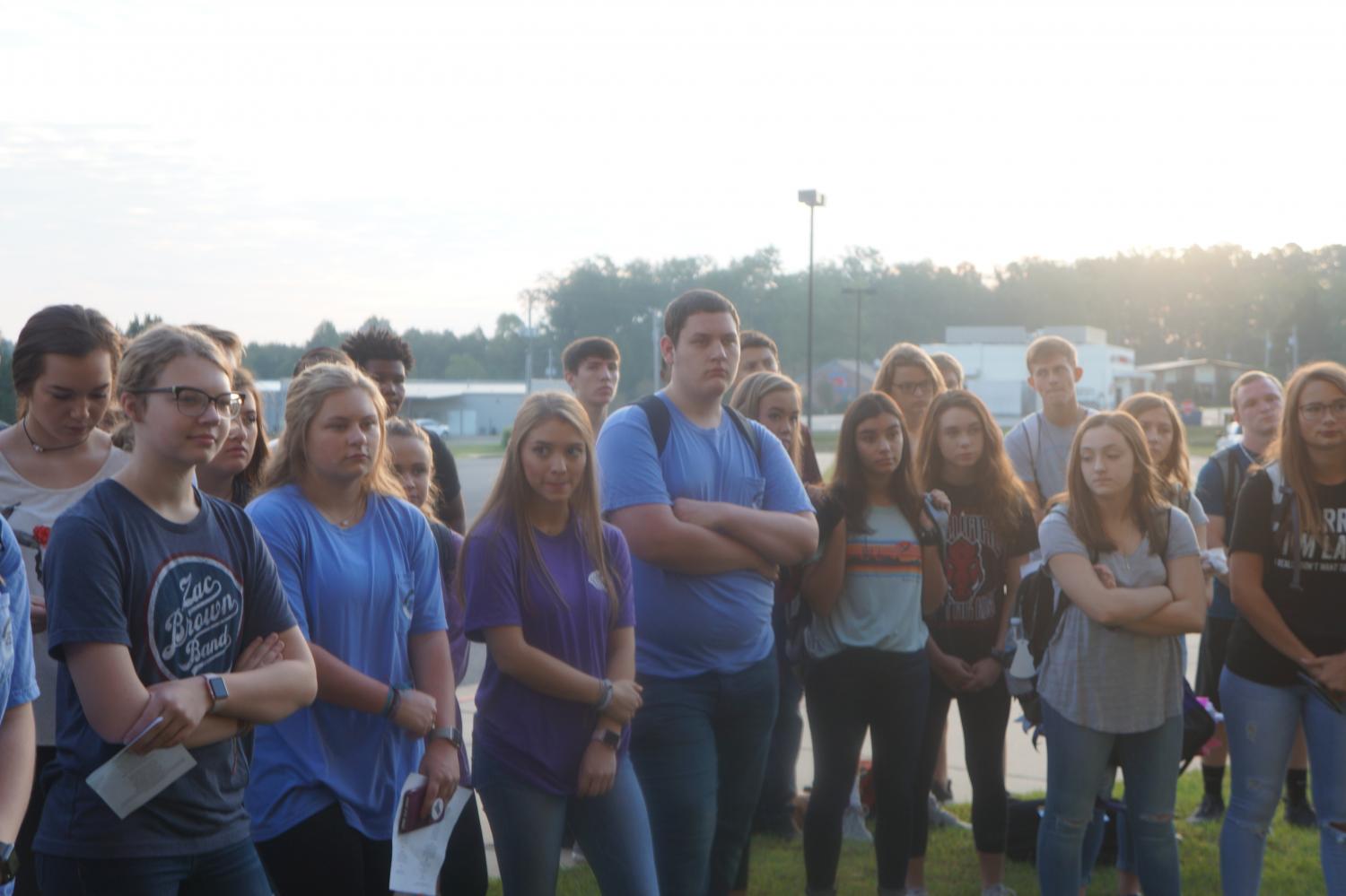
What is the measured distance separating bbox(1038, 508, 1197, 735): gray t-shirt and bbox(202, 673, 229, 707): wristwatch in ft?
10.0

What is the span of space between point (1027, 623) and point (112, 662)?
135 inches

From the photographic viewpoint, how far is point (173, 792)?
265 centimetres

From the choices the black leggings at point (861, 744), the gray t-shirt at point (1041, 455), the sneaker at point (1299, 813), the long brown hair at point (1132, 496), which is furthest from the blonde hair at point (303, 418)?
the sneaker at point (1299, 813)

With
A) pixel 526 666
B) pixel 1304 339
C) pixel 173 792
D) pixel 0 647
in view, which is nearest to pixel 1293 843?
pixel 526 666

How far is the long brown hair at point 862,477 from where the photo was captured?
4.94 m

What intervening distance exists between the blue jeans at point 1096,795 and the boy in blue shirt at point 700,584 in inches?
44.8

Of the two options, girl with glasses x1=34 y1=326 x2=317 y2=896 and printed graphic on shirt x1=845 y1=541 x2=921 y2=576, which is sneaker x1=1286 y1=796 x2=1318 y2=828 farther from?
girl with glasses x1=34 y1=326 x2=317 y2=896

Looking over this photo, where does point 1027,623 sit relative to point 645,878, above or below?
above

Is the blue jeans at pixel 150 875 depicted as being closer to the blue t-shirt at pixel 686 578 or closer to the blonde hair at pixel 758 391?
the blue t-shirt at pixel 686 578

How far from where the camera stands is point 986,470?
524 cm

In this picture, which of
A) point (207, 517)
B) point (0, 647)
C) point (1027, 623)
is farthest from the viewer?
point (1027, 623)

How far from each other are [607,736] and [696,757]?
506 millimetres

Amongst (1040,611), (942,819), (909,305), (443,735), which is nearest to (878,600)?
(1040,611)

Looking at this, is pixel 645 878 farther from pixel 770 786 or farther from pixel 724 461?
pixel 770 786
